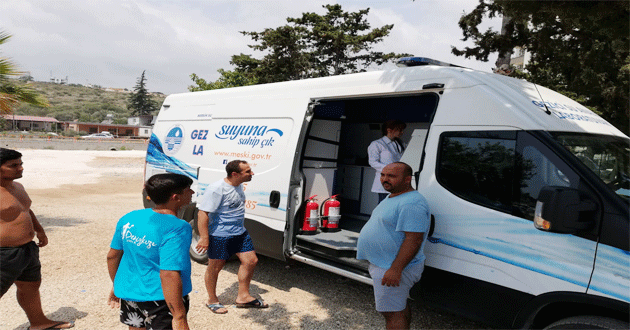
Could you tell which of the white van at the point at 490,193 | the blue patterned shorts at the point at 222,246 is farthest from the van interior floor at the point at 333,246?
the blue patterned shorts at the point at 222,246

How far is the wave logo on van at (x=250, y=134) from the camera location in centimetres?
523

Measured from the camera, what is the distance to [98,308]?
4.53 meters

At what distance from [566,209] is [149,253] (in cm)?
247

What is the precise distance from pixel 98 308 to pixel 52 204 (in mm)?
8184

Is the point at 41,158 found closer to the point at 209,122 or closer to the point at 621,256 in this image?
the point at 209,122

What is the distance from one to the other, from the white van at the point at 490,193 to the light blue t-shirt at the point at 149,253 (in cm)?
210

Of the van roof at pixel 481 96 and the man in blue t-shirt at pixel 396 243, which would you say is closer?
the man in blue t-shirt at pixel 396 243

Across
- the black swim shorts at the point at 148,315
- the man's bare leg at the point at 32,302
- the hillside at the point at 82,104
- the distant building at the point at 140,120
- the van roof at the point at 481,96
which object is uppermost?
the hillside at the point at 82,104

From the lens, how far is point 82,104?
118m

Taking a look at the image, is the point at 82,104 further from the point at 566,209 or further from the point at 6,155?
Result: the point at 566,209

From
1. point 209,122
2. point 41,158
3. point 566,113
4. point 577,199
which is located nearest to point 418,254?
point 577,199

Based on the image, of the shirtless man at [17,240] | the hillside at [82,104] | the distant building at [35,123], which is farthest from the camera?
the hillside at [82,104]

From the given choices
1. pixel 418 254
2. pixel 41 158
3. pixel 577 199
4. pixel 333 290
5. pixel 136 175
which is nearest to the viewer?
pixel 577 199

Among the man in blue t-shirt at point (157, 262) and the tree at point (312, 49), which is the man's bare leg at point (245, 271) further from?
the tree at point (312, 49)
